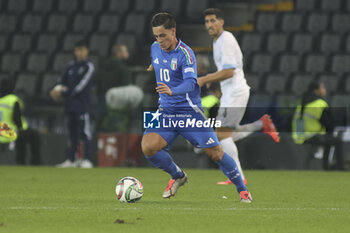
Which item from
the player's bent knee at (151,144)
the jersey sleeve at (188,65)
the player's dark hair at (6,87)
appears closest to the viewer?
the jersey sleeve at (188,65)

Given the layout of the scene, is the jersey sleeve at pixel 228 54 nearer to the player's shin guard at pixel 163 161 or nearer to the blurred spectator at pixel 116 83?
the player's shin guard at pixel 163 161

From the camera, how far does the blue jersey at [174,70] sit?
680 centimetres

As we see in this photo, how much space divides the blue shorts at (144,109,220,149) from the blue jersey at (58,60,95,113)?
19.2ft

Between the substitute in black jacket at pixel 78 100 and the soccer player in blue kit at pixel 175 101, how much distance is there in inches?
226

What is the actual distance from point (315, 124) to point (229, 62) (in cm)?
434

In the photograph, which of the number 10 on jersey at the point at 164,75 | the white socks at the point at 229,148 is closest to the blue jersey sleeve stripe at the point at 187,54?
the number 10 on jersey at the point at 164,75

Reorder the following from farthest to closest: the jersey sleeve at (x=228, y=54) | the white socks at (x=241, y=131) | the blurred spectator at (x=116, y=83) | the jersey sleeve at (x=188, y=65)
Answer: the blurred spectator at (x=116, y=83) < the white socks at (x=241, y=131) < the jersey sleeve at (x=228, y=54) < the jersey sleeve at (x=188, y=65)

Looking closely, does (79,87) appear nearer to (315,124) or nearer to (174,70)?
(315,124)

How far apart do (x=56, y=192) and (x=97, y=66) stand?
29.5 ft

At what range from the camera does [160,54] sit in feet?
22.8

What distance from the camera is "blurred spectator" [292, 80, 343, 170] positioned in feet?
41.7

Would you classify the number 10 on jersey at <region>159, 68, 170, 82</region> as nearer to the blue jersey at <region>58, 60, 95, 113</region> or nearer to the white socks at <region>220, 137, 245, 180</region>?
the white socks at <region>220, 137, 245, 180</region>

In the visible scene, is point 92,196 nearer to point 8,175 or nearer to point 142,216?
point 142,216

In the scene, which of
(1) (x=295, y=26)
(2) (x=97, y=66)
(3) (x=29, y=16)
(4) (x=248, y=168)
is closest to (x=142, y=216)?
(4) (x=248, y=168)
